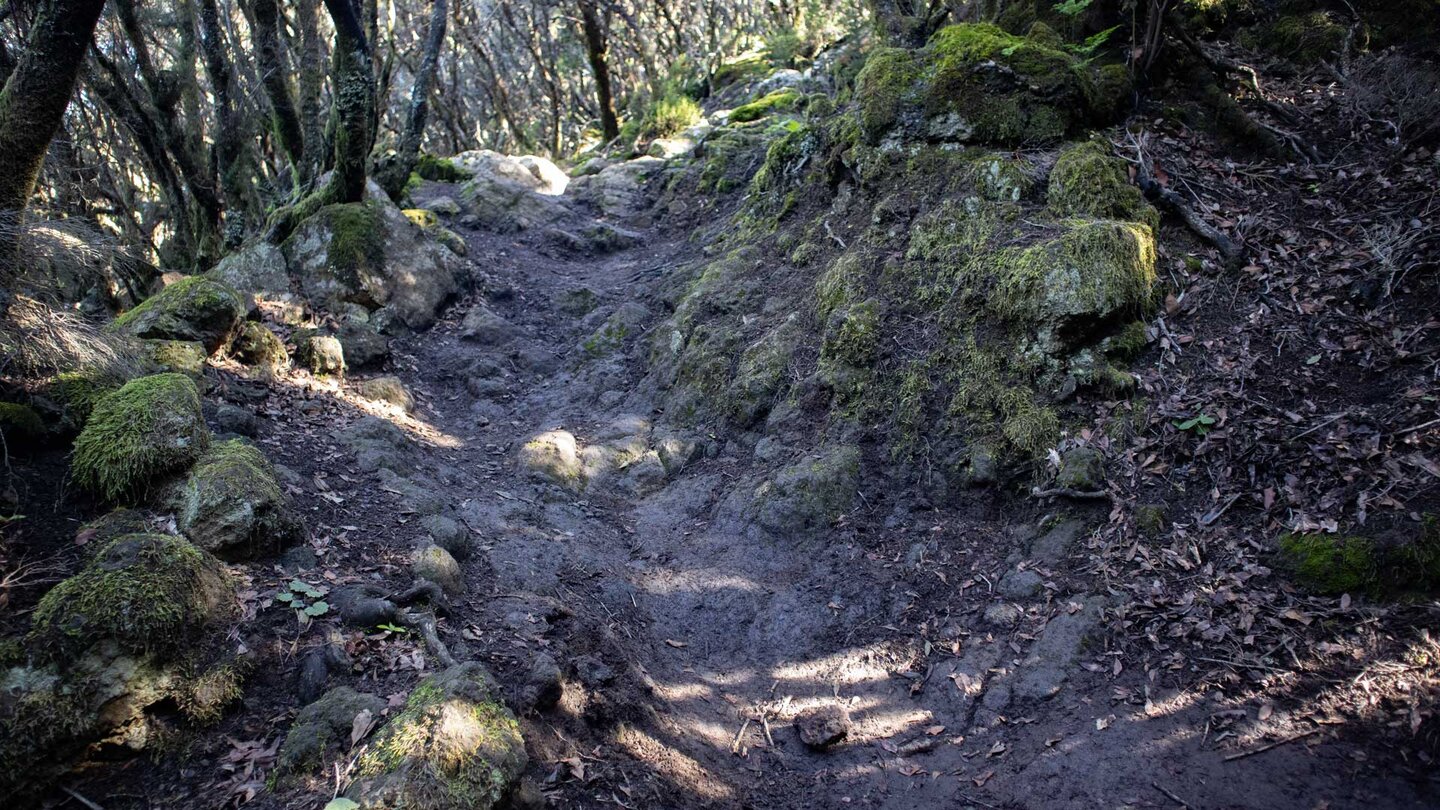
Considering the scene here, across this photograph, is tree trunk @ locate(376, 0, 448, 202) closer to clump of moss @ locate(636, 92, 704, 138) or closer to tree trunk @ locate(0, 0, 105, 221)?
clump of moss @ locate(636, 92, 704, 138)

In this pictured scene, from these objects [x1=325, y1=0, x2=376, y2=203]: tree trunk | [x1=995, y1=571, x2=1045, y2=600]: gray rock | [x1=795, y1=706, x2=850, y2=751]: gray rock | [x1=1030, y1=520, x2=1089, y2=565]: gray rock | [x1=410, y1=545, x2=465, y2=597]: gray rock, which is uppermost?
[x1=325, y1=0, x2=376, y2=203]: tree trunk

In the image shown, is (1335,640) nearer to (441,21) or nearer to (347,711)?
(347,711)

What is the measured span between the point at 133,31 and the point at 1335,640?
635 inches

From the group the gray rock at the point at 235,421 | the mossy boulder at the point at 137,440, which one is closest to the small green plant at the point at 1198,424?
the mossy boulder at the point at 137,440

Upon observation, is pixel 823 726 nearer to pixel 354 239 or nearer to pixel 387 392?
pixel 387 392

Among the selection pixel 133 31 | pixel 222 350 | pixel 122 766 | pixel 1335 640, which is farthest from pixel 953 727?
pixel 133 31

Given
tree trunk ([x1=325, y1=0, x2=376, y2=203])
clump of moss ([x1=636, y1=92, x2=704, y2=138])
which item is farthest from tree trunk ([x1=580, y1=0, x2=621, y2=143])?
tree trunk ([x1=325, y1=0, x2=376, y2=203])

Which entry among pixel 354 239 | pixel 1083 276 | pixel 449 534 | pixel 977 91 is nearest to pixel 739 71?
pixel 354 239

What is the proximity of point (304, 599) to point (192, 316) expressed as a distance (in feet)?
13.0

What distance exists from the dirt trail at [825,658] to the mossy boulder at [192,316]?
84.6 inches

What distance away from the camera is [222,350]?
682 centimetres

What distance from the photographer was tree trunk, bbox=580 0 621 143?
58.2 ft

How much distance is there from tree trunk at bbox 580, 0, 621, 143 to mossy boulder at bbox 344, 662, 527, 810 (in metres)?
17.6

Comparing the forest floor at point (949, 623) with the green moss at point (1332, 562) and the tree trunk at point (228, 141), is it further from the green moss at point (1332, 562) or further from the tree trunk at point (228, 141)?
the tree trunk at point (228, 141)
